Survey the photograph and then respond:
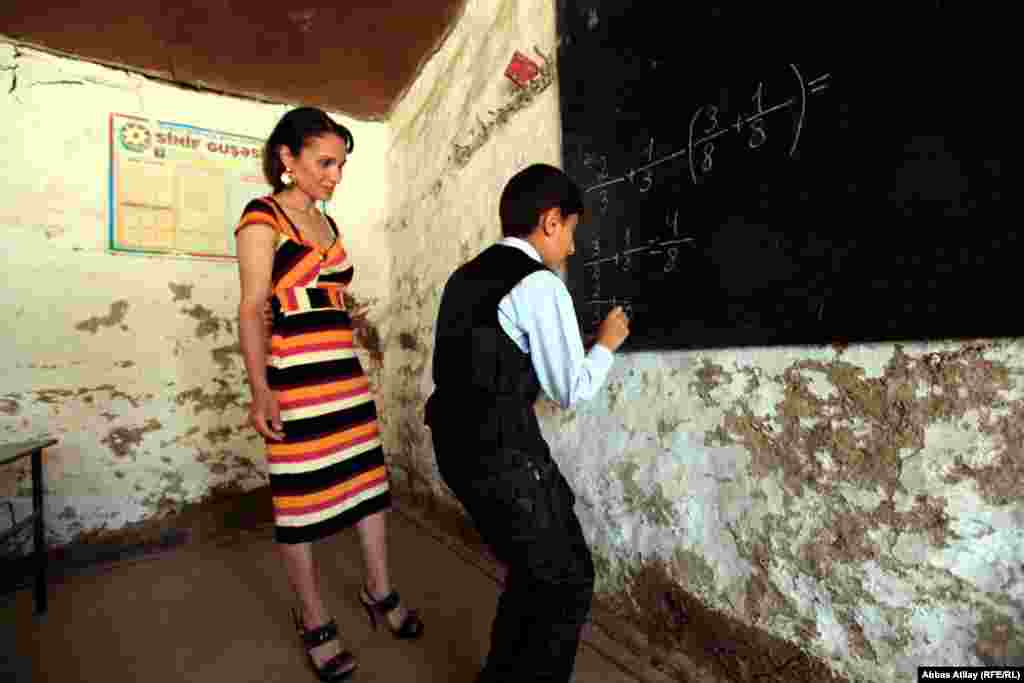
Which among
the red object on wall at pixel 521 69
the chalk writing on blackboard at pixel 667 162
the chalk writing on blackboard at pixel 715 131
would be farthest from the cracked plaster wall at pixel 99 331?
the chalk writing on blackboard at pixel 715 131

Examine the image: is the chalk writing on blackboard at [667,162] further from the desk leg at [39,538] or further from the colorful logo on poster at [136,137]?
the colorful logo on poster at [136,137]

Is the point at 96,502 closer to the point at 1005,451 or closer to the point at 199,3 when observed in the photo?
the point at 199,3

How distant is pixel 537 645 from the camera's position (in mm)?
927

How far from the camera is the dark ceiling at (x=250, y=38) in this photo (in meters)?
2.04

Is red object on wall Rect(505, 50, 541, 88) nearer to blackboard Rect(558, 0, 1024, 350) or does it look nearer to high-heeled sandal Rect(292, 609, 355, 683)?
blackboard Rect(558, 0, 1024, 350)

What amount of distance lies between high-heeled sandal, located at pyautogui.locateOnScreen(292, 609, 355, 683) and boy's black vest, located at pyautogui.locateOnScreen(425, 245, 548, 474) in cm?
76

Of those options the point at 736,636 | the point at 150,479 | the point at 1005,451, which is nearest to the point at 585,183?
the point at 1005,451

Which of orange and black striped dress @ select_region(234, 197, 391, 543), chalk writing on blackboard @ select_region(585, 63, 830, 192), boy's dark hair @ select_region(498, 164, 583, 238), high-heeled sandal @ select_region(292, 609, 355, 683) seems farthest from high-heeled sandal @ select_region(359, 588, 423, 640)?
chalk writing on blackboard @ select_region(585, 63, 830, 192)

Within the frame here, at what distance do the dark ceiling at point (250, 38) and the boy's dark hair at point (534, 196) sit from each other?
5.22 ft

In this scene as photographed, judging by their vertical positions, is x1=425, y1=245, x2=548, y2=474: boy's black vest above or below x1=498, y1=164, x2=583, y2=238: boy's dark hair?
below

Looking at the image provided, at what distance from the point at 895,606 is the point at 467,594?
130cm

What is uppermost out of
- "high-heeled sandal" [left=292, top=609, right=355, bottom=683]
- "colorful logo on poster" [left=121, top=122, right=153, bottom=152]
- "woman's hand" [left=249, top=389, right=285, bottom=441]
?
"colorful logo on poster" [left=121, top=122, right=153, bottom=152]

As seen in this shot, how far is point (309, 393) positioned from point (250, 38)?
188cm

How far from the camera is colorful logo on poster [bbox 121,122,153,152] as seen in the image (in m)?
2.35
